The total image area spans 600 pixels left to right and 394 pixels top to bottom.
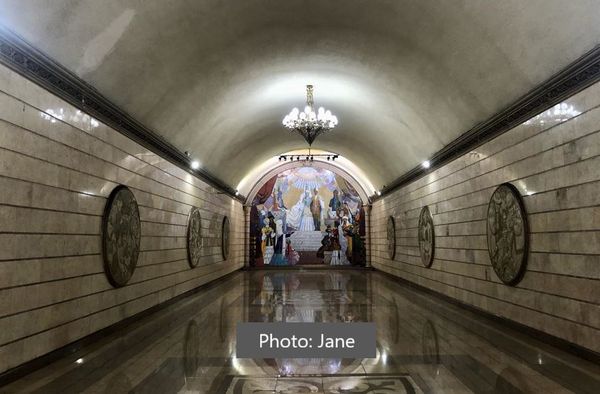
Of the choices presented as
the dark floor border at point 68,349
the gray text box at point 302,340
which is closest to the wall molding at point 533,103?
the gray text box at point 302,340

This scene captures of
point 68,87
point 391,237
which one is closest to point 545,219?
point 68,87

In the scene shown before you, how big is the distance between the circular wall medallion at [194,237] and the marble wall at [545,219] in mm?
6572

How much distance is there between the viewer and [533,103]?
21.7 feet

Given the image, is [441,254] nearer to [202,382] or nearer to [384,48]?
[384,48]

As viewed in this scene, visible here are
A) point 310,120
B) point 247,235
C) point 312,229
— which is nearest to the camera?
point 310,120

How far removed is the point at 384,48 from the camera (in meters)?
8.38

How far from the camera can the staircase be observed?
23703 mm

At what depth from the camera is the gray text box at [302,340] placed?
481cm

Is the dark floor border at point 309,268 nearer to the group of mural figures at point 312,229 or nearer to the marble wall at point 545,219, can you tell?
the group of mural figures at point 312,229

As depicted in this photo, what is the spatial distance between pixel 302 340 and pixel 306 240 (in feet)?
61.6

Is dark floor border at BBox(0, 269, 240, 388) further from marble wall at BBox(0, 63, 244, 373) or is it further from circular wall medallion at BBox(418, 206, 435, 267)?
circular wall medallion at BBox(418, 206, 435, 267)

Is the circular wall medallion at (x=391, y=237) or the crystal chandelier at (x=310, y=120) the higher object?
the crystal chandelier at (x=310, y=120)

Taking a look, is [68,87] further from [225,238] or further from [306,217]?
[306,217]

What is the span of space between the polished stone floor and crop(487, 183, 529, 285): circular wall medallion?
100 centimetres
